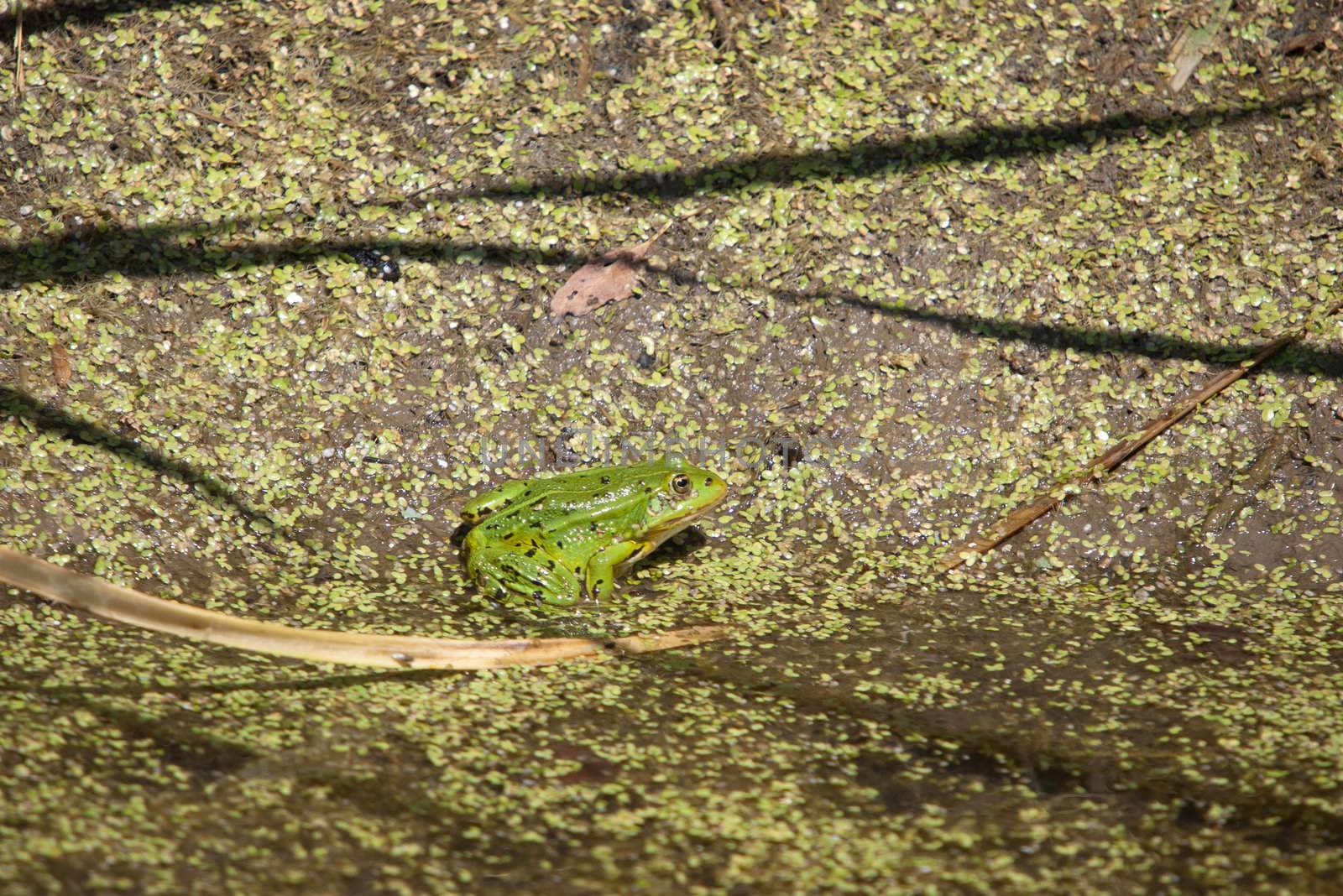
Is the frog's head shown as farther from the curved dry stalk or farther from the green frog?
the curved dry stalk

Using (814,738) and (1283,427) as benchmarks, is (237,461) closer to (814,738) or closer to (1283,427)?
(814,738)

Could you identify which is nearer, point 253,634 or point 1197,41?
point 253,634

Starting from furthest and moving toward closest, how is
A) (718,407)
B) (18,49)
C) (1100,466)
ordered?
(18,49)
(718,407)
(1100,466)

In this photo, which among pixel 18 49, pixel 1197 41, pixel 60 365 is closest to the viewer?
pixel 60 365

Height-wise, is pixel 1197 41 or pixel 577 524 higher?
pixel 1197 41

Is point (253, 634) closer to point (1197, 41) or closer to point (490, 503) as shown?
point (490, 503)

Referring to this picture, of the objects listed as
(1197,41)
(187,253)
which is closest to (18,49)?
(187,253)

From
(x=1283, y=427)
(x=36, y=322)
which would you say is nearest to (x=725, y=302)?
(x=1283, y=427)
